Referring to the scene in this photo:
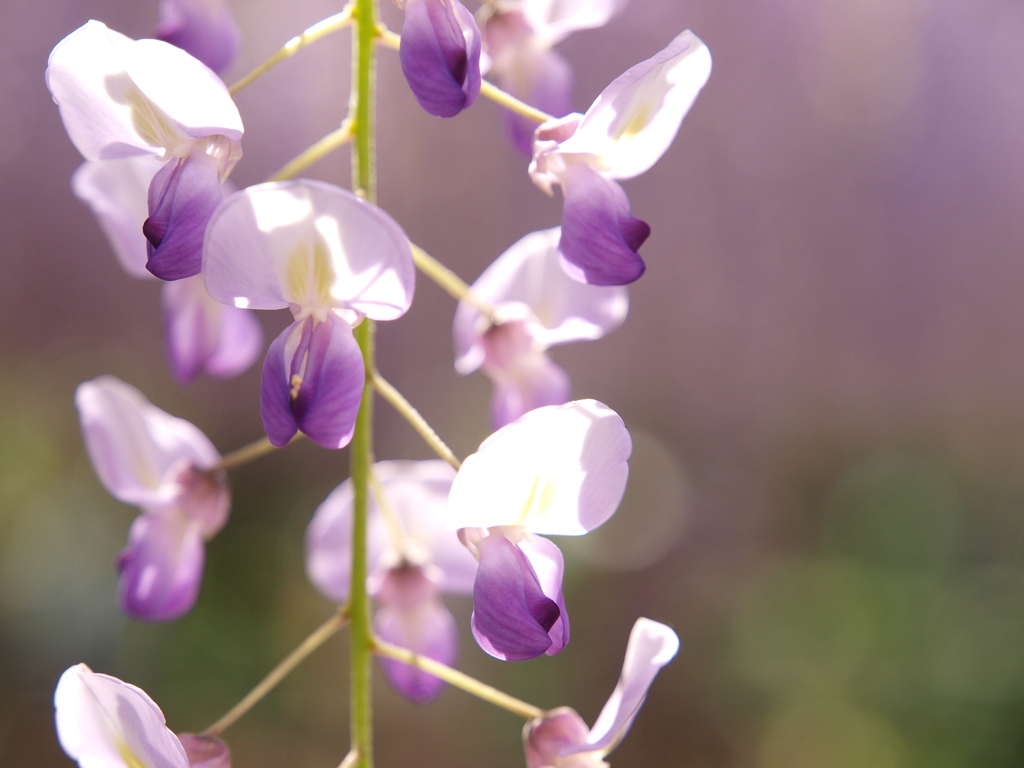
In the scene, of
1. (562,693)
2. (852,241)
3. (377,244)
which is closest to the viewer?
(377,244)

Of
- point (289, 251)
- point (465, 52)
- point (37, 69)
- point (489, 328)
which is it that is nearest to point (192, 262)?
point (289, 251)

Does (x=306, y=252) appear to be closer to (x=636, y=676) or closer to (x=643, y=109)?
(x=643, y=109)

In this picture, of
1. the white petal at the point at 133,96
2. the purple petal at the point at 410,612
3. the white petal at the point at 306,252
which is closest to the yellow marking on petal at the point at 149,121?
the white petal at the point at 133,96

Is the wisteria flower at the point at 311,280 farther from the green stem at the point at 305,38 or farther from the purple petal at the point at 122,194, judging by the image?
the purple petal at the point at 122,194

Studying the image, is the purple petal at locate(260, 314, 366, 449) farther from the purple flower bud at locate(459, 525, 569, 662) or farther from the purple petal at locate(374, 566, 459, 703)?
the purple petal at locate(374, 566, 459, 703)

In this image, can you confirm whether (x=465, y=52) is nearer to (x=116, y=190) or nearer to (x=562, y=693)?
(x=116, y=190)

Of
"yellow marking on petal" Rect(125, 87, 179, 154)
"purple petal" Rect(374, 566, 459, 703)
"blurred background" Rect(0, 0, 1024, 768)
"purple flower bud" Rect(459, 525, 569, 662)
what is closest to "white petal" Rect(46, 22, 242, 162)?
"yellow marking on petal" Rect(125, 87, 179, 154)
